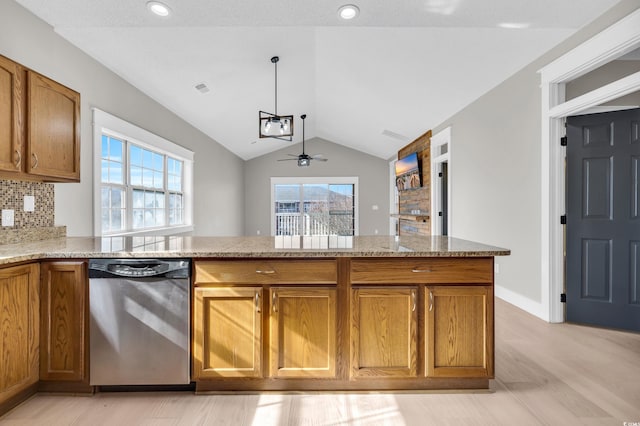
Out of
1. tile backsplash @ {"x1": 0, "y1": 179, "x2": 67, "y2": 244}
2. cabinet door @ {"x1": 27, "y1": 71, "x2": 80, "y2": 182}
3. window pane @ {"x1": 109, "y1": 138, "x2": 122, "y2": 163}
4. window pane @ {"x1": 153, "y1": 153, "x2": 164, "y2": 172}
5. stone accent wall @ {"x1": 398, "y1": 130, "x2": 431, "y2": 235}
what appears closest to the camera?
cabinet door @ {"x1": 27, "y1": 71, "x2": 80, "y2": 182}

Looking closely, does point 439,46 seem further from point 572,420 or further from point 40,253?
point 40,253

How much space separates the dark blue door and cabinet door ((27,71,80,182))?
4.12 meters

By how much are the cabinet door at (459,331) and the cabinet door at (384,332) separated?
10 centimetres

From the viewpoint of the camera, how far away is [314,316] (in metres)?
1.97

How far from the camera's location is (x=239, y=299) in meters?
1.95

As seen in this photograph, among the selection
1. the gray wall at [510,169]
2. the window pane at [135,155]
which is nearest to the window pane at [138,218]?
the window pane at [135,155]

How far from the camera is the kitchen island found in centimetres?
194

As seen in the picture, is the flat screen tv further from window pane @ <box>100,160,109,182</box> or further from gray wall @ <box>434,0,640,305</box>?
window pane @ <box>100,160,109,182</box>

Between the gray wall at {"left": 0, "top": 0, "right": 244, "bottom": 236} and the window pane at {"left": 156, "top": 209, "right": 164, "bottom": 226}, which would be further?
the window pane at {"left": 156, "top": 209, "right": 164, "bottom": 226}

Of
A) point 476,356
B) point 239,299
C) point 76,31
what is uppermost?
point 76,31

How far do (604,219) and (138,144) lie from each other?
499 cm

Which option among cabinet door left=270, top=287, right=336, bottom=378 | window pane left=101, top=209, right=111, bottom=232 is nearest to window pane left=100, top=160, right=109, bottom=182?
window pane left=101, top=209, right=111, bottom=232

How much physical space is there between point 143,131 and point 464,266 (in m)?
3.92

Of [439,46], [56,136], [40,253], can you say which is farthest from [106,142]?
[439,46]
